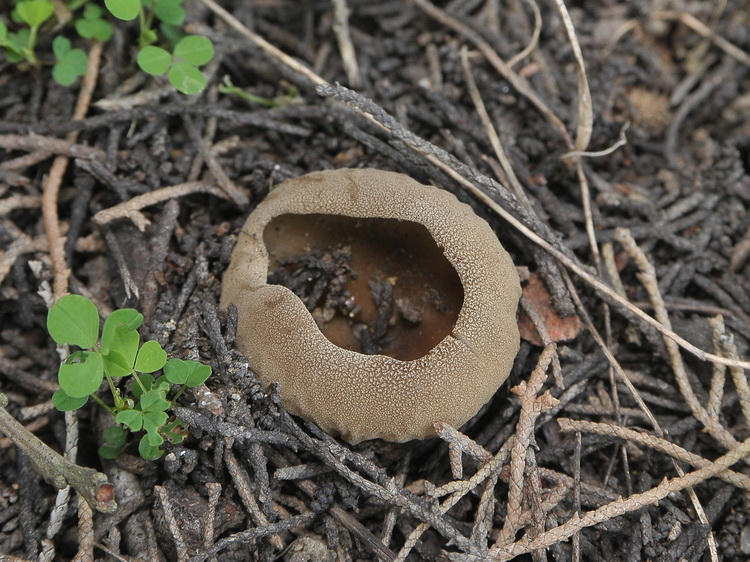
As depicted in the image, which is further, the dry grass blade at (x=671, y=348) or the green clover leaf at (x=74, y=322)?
the dry grass blade at (x=671, y=348)

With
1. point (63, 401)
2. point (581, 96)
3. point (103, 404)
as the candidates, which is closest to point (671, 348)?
point (581, 96)

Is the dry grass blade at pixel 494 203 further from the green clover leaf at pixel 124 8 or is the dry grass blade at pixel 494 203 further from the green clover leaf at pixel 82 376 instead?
the green clover leaf at pixel 82 376

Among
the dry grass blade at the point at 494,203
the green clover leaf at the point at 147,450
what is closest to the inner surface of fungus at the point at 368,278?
the dry grass blade at the point at 494,203

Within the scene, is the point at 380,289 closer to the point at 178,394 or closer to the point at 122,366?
the point at 178,394

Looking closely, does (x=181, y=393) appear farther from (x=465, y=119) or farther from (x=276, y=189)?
(x=465, y=119)

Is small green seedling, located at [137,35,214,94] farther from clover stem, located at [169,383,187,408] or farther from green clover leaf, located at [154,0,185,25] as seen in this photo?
clover stem, located at [169,383,187,408]

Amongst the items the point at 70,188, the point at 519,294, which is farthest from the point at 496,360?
the point at 70,188

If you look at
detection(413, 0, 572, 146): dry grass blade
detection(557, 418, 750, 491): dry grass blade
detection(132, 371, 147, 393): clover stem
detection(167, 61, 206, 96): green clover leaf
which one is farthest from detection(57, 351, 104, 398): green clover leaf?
detection(413, 0, 572, 146): dry grass blade

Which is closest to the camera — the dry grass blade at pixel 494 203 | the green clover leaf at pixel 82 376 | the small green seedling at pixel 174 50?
the green clover leaf at pixel 82 376
